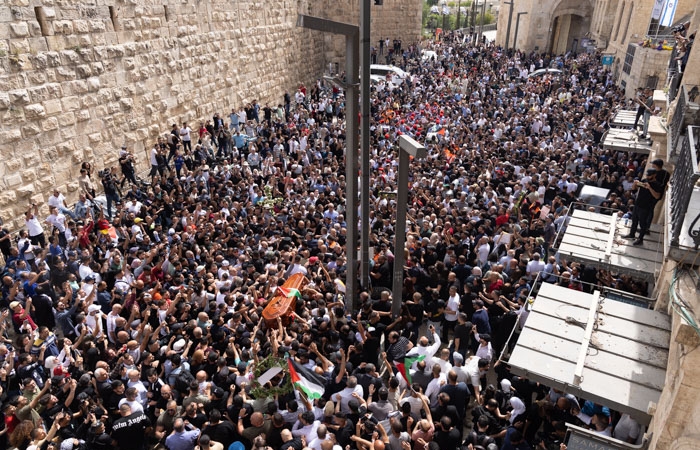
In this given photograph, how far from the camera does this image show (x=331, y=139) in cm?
1638

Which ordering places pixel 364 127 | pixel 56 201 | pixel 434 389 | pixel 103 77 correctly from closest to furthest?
1. pixel 434 389
2. pixel 364 127
3. pixel 56 201
4. pixel 103 77

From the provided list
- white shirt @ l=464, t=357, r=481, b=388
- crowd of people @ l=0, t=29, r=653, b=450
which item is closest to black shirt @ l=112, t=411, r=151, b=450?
crowd of people @ l=0, t=29, r=653, b=450

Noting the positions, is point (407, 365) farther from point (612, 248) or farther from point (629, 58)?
point (629, 58)

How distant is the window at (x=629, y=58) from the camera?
22078 mm

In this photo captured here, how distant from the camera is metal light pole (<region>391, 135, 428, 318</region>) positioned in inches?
232

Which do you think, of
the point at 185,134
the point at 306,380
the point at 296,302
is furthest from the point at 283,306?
the point at 185,134

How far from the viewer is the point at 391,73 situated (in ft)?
86.8

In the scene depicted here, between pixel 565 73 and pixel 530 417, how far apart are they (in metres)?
27.3

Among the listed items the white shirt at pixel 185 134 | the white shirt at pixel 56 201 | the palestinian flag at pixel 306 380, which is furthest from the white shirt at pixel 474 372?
the white shirt at pixel 185 134

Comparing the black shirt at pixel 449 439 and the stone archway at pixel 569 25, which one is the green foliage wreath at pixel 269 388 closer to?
the black shirt at pixel 449 439

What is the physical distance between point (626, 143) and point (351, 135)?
25.4 feet

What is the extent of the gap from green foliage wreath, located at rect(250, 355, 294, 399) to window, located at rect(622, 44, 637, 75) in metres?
22.6

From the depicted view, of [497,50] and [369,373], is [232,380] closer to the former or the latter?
[369,373]

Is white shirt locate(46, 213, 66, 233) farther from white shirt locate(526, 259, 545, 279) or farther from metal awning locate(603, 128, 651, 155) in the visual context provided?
metal awning locate(603, 128, 651, 155)
